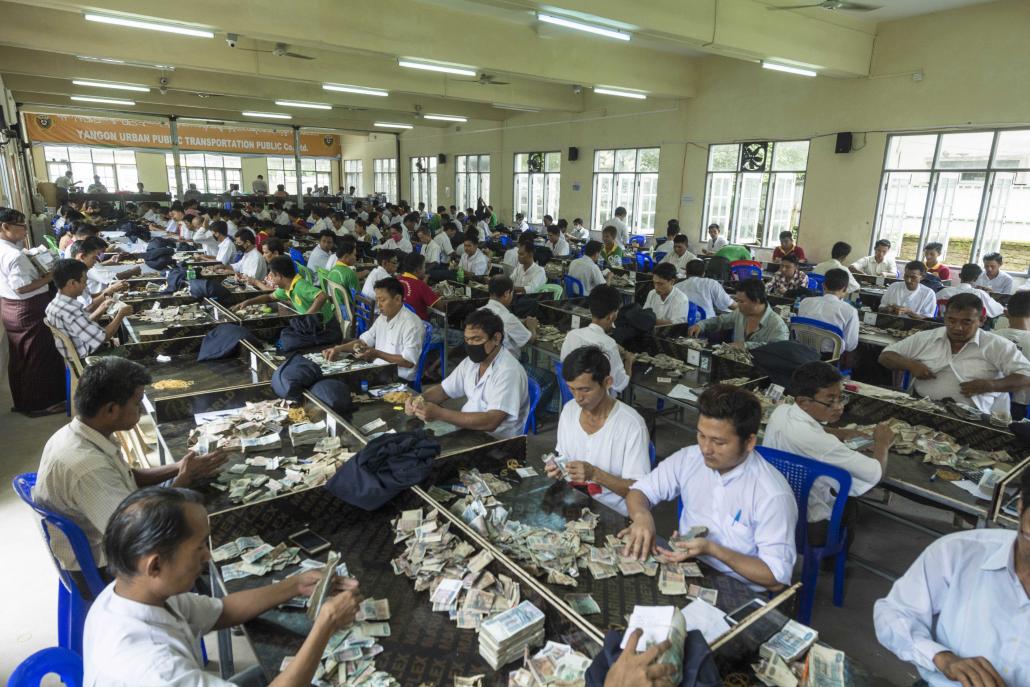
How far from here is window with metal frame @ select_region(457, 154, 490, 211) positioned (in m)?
20.9

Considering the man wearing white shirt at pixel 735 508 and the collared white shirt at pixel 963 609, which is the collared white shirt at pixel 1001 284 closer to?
the man wearing white shirt at pixel 735 508

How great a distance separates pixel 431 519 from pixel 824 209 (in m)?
11.0

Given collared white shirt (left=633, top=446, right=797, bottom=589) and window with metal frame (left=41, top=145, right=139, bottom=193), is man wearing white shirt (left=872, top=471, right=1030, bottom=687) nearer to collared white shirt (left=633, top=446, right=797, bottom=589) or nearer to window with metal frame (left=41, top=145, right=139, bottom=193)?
collared white shirt (left=633, top=446, right=797, bottom=589)

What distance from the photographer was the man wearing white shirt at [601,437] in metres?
2.71

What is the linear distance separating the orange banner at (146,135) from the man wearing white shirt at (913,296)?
23.7 meters

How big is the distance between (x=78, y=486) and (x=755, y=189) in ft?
41.3

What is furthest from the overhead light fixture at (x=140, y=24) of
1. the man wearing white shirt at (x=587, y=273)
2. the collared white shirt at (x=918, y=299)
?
the collared white shirt at (x=918, y=299)

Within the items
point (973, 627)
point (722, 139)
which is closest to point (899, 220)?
point (722, 139)

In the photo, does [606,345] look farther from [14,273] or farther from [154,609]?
[14,273]

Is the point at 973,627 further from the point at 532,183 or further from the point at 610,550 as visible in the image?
the point at 532,183

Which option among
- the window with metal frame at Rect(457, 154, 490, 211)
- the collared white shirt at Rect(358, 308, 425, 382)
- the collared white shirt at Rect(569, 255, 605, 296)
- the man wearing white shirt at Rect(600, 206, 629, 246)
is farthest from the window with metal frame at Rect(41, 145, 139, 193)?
the collared white shirt at Rect(358, 308, 425, 382)

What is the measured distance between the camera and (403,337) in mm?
4762

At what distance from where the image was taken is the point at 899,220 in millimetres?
10188

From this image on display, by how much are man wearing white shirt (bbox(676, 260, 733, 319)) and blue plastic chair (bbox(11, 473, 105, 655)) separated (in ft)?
19.6
